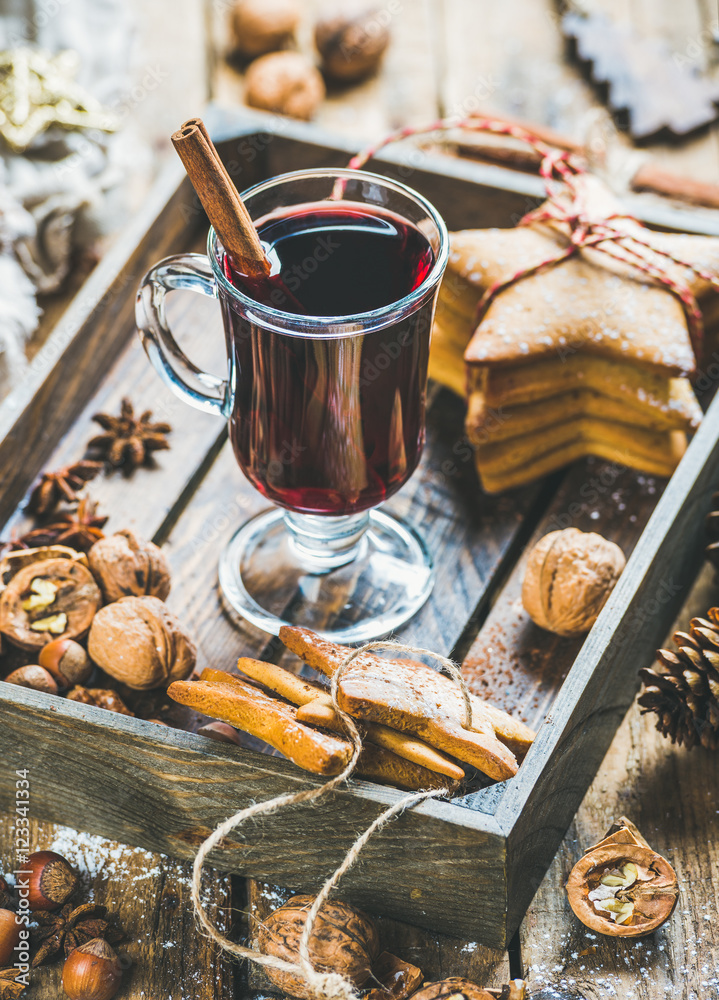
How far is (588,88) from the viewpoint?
2.03 meters

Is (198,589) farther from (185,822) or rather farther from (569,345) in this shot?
(569,345)

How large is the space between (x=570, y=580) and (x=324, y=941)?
455 mm

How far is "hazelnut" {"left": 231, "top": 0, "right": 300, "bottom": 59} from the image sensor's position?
2053mm

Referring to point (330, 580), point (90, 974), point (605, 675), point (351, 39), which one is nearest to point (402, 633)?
point (330, 580)

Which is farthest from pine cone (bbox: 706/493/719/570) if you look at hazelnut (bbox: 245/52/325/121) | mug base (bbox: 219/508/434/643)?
hazelnut (bbox: 245/52/325/121)

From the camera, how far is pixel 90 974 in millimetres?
965

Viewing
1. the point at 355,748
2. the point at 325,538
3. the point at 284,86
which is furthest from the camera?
the point at 284,86

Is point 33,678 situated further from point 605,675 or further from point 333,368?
point 605,675

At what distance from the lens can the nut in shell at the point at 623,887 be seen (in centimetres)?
101

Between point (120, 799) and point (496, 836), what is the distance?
0.38 meters

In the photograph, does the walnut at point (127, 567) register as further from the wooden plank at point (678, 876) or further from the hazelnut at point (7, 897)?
the wooden plank at point (678, 876)

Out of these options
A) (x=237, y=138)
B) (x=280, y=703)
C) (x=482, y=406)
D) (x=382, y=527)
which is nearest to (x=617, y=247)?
(x=482, y=406)

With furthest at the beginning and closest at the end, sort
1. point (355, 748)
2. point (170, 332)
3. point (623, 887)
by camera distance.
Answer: point (170, 332) < point (623, 887) < point (355, 748)

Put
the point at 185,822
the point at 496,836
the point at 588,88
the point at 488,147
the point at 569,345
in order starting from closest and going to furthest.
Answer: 1. the point at 496,836
2. the point at 185,822
3. the point at 569,345
4. the point at 488,147
5. the point at 588,88
